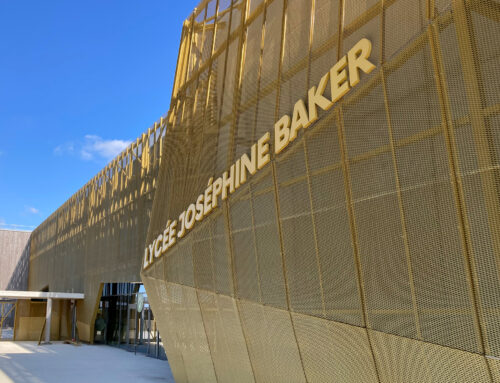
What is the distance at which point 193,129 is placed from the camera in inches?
507

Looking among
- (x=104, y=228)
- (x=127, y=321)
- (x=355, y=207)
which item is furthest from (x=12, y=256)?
(x=355, y=207)

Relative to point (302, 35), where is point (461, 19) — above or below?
below

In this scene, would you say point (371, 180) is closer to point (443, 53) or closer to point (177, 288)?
point (443, 53)

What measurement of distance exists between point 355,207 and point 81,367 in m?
14.6

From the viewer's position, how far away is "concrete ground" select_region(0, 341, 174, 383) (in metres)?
14.8

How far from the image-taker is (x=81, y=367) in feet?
58.3

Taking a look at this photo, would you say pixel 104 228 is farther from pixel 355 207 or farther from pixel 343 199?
pixel 355 207

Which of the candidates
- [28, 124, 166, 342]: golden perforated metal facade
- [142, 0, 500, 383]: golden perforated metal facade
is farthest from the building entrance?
[142, 0, 500, 383]: golden perforated metal facade

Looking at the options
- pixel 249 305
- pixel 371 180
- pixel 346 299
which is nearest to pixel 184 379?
pixel 249 305

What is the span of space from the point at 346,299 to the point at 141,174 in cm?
1844

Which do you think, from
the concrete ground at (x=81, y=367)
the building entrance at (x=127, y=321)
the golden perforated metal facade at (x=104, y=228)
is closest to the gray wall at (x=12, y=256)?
the golden perforated metal facade at (x=104, y=228)

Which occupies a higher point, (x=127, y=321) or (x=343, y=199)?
(x=343, y=199)

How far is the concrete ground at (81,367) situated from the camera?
14836 millimetres

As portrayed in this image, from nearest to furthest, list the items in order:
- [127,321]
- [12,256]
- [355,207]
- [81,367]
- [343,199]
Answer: [355,207] < [343,199] < [81,367] < [127,321] < [12,256]
